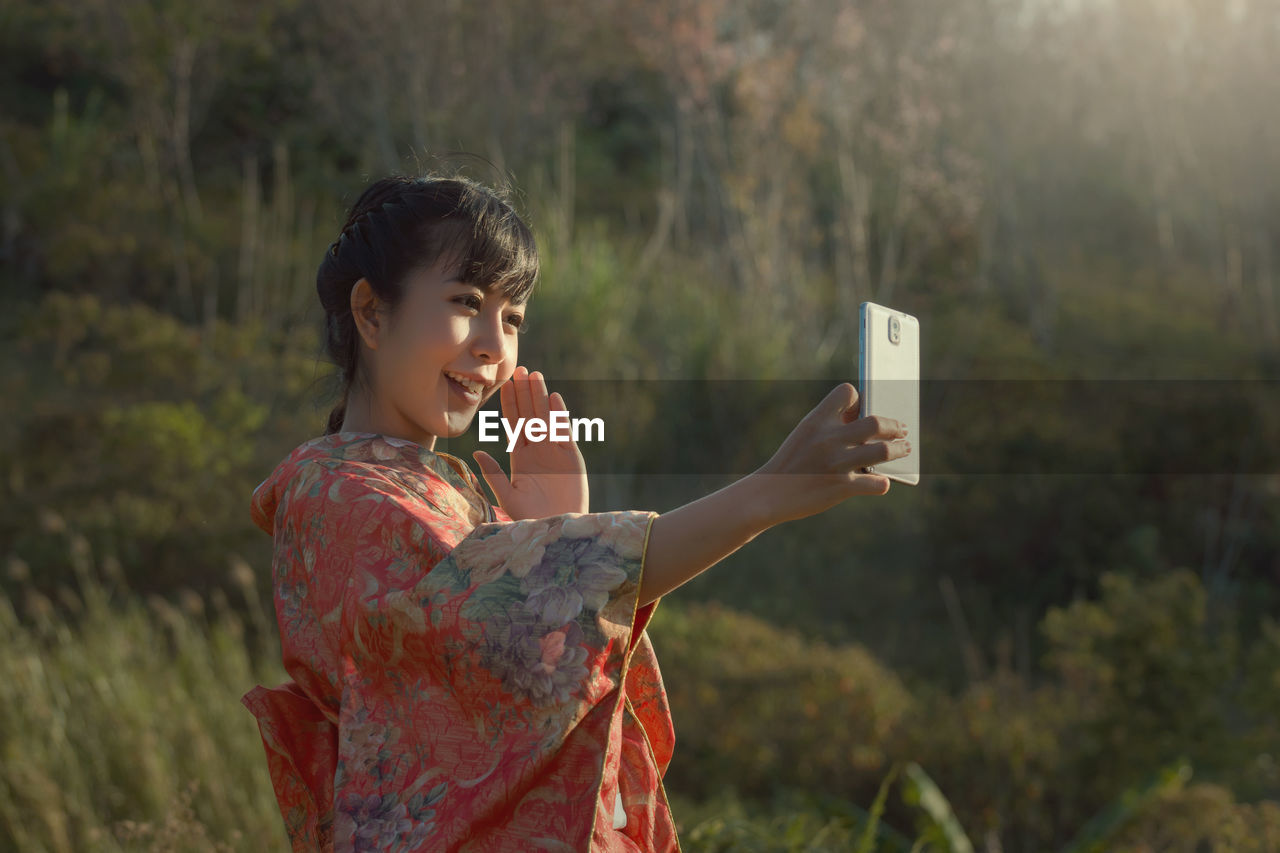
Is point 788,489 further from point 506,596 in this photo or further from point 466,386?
point 466,386

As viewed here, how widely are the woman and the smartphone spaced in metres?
0.04

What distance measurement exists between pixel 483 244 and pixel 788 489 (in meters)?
0.57

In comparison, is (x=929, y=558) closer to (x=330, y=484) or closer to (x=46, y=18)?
(x=330, y=484)

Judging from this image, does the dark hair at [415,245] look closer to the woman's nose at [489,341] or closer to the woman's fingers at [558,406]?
the woman's nose at [489,341]

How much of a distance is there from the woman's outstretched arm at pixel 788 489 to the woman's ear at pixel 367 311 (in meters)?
0.53

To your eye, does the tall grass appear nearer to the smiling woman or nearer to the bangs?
the smiling woman

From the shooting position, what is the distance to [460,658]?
1.30m

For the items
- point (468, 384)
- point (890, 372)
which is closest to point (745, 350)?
point (468, 384)

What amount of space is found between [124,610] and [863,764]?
3.57m

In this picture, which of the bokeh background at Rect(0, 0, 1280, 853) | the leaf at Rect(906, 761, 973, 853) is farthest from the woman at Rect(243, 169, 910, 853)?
the leaf at Rect(906, 761, 973, 853)

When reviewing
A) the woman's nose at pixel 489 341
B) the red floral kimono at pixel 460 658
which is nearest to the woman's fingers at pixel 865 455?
the red floral kimono at pixel 460 658

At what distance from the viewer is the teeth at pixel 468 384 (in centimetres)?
156

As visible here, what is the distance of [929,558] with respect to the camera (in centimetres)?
734

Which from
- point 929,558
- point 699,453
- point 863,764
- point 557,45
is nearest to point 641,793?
point 863,764
